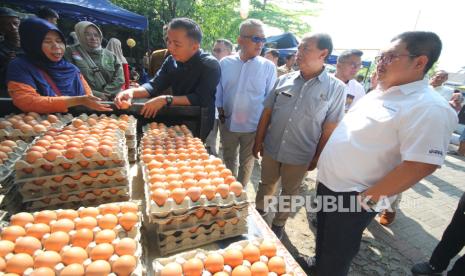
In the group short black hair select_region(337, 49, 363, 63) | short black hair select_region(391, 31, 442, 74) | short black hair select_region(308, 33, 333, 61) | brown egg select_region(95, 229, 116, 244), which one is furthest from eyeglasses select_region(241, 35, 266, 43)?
brown egg select_region(95, 229, 116, 244)

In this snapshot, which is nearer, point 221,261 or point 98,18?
point 221,261

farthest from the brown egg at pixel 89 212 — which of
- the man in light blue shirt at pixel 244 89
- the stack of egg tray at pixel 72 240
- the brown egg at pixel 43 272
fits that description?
the man in light blue shirt at pixel 244 89

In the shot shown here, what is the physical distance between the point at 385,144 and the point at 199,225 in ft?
4.64

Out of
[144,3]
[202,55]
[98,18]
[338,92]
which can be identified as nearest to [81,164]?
[202,55]

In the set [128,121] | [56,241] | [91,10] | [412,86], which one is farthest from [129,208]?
[91,10]

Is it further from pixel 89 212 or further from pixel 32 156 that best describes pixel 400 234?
pixel 32 156

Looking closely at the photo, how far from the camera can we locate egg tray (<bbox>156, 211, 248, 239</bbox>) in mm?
1286

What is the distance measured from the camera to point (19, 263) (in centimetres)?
96

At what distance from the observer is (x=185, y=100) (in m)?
2.43

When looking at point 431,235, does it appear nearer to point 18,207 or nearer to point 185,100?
point 185,100

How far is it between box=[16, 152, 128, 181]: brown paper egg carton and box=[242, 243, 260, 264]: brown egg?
3.20ft

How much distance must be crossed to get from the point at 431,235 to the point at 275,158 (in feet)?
9.46

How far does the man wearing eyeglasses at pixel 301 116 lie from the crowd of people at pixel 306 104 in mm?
12

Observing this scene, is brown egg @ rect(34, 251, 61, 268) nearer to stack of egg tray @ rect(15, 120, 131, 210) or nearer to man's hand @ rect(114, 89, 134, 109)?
stack of egg tray @ rect(15, 120, 131, 210)
